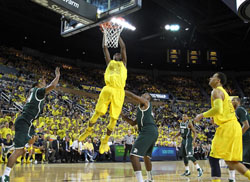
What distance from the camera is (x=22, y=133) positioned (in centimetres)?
465

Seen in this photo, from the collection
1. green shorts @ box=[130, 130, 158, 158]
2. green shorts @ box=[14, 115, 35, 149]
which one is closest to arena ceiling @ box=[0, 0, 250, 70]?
green shorts @ box=[130, 130, 158, 158]

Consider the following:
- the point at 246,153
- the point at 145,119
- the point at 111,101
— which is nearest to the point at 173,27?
the point at 246,153

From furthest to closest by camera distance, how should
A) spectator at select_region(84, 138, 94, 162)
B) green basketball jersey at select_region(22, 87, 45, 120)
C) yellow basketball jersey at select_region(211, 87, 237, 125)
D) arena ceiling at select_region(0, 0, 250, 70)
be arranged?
arena ceiling at select_region(0, 0, 250, 70), spectator at select_region(84, 138, 94, 162), green basketball jersey at select_region(22, 87, 45, 120), yellow basketball jersey at select_region(211, 87, 237, 125)

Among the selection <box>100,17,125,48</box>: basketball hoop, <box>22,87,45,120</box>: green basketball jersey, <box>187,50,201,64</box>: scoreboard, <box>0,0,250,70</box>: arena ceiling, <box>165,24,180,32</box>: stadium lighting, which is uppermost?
<box>0,0,250,70</box>: arena ceiling

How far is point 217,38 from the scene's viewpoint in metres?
25.5

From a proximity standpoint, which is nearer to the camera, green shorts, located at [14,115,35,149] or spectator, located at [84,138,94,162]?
green shorts, located at [14,115,35,149]

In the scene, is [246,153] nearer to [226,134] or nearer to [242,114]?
[242,114]

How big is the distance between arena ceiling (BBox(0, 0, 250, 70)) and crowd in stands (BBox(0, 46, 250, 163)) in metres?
1.87

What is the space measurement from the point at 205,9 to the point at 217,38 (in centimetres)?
683

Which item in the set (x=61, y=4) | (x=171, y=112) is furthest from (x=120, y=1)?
(x=171, y=112)

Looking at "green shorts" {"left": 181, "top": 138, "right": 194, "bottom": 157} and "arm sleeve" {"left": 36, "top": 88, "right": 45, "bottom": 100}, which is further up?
"arm sleeve" {"left": 36, "top": 88, "right": 45, "bottom": 100}

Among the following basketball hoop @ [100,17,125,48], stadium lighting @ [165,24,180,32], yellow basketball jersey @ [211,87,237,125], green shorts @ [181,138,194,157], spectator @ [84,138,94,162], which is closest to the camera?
yellow basketball jersey @ [211,87,237,125]

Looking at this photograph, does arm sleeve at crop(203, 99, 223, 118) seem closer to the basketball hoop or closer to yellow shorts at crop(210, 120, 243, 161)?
yellow shorts at crop(210, 120, 243, 161)

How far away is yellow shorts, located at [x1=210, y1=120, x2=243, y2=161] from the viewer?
4016 millimetres
